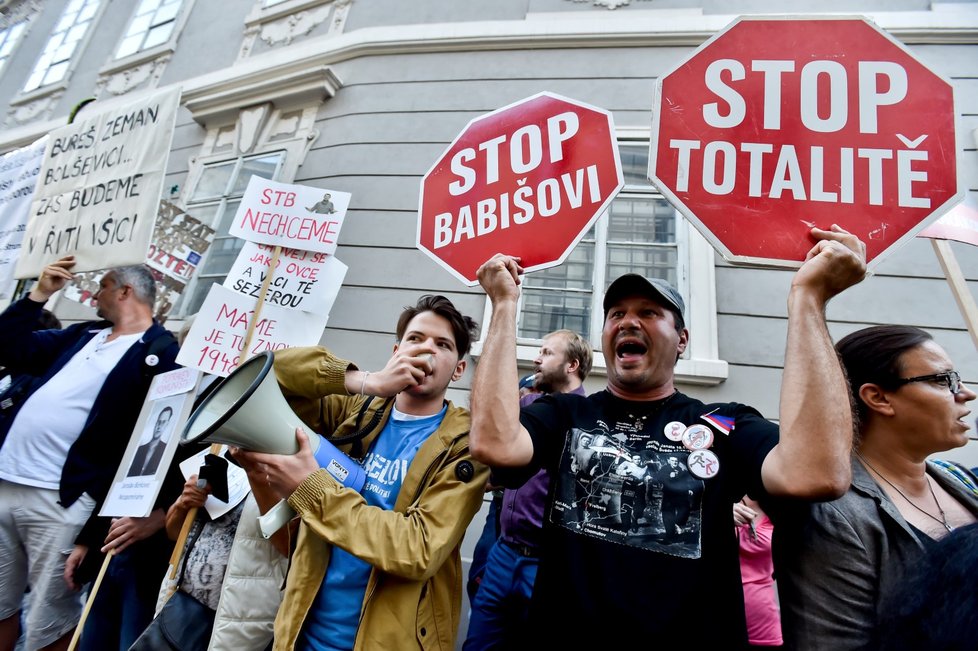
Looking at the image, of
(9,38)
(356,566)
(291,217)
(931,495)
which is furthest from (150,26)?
(931,495)

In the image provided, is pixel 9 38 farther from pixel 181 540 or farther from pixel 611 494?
pixel 611 494

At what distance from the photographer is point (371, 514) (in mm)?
1558

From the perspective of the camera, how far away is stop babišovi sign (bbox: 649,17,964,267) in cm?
141

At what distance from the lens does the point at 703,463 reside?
4.81 feet

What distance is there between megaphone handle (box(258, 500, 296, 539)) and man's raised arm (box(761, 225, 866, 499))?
1370 mm

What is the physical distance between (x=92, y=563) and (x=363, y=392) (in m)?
1.99

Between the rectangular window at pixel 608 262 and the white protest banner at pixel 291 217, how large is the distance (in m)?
2.15

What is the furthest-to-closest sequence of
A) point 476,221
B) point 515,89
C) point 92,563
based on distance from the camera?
point 515,89 < point 92,563 < point 476,221

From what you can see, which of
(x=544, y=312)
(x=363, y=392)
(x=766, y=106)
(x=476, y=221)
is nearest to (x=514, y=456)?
(x=363, y=392)

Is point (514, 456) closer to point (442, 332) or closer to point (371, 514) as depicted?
point (371, 514)

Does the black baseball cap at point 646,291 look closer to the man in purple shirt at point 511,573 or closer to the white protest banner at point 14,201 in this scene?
the man in purple shirt at point 511,573

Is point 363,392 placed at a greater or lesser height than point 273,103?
lesser

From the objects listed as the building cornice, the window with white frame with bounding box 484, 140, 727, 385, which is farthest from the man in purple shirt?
the building cornice

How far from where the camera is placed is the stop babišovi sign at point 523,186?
5.43ft
